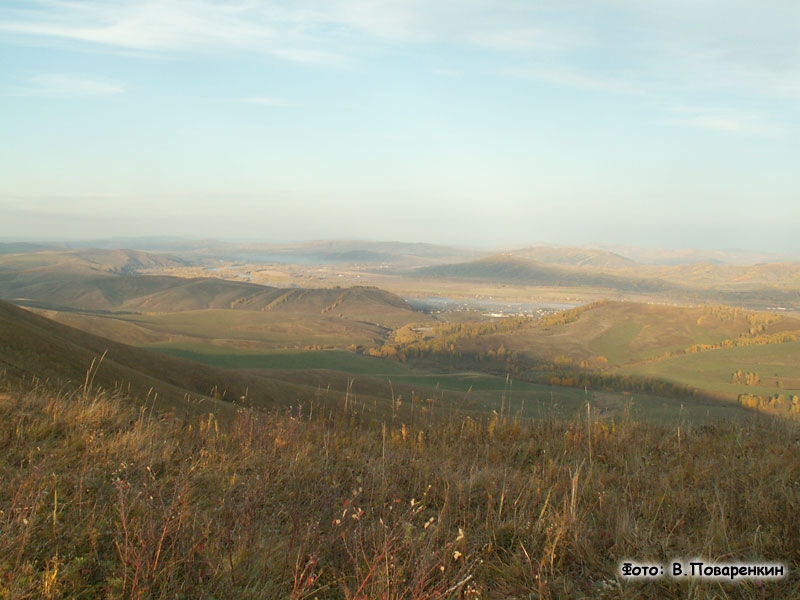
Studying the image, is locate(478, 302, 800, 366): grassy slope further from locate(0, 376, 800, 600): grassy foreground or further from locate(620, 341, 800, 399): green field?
locate(0, 376, 800, 600): grassy foreground

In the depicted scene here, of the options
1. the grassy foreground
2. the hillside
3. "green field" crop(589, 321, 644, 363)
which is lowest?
"green field" crop(589, 321, 644, 363)

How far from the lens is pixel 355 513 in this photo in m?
4.09

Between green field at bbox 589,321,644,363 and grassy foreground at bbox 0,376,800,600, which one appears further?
green field at bbox 589,321,644,363

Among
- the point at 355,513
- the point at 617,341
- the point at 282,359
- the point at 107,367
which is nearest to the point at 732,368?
the point at 617,341

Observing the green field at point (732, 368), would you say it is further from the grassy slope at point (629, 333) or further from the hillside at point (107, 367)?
the hillside at point (107, 367)

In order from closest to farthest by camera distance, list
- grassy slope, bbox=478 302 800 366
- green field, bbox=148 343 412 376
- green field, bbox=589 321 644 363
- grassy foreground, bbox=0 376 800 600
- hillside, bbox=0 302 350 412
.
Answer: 1. grassy foreground, bbox=0 376 800 600
2. hillside, bbox=0 302 350 412
3. green field, bbox=148 343 412 376
4. green field, bbox=589 321 644 363
5. grassy slope, bbox=478 302 800 366

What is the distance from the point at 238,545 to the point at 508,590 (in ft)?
6.26

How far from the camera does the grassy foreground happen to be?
3119 mm

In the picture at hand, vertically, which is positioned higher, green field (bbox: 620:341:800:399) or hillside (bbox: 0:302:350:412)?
hillside (bbox: 0:302:350:412)

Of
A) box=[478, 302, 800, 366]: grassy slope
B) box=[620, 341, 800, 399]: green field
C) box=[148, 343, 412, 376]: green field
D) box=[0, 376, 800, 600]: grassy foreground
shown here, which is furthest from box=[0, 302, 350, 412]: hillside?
box=[478, 302, 800, 366]: grassy slope

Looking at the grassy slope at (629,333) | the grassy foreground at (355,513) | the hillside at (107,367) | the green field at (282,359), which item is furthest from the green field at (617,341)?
the grassy foreground at (355,513)

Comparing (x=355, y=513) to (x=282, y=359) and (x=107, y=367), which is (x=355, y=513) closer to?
(x=107, y=367)

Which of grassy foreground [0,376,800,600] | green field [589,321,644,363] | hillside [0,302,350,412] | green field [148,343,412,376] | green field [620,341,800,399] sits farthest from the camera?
green field [589,321,644,363]

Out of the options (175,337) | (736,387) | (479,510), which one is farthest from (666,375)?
(479,510)
